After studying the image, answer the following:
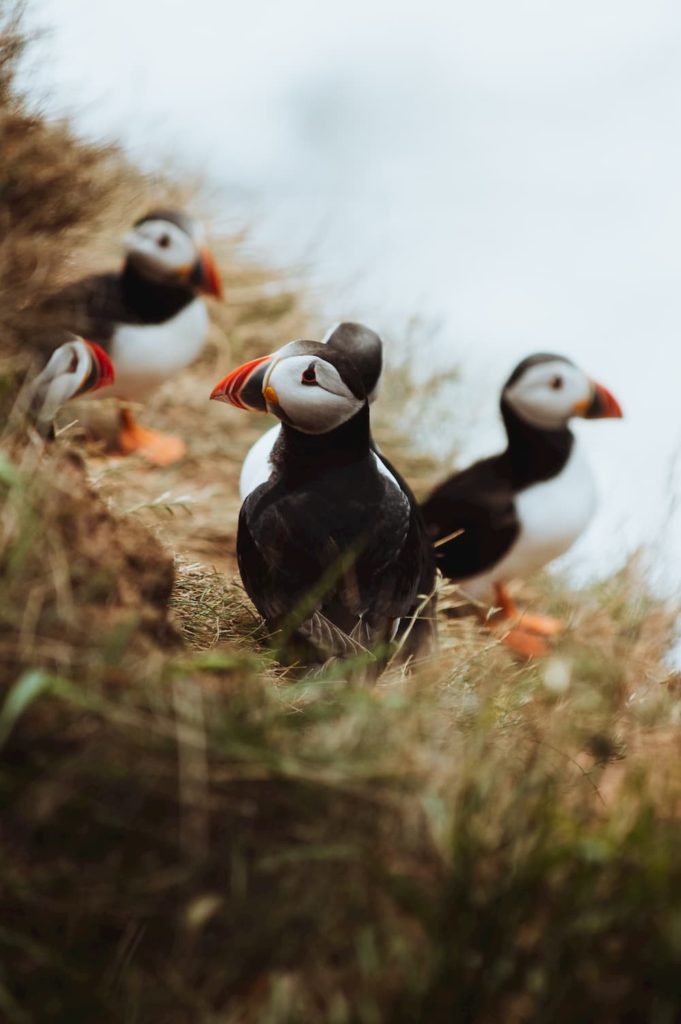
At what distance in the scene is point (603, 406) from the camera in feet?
15.8

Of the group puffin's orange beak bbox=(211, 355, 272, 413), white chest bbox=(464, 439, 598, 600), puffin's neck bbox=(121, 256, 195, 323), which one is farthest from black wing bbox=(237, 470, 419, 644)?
puffin's neck bbox=(121, 256, 195, 323)

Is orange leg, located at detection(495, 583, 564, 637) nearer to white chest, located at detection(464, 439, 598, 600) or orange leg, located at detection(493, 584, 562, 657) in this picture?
orange leg, located at detection(493, 584, 562, 657)

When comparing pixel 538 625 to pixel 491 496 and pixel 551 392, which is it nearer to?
pixel 491 496

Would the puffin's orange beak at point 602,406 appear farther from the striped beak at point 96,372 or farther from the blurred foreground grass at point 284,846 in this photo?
the blurred foreground grass at point 284,846

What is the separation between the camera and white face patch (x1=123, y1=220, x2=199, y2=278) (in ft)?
17.1

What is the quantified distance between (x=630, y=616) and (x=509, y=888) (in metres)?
1.66

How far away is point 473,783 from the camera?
1959 mm

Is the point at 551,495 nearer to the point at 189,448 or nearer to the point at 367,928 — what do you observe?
the point at 189,448

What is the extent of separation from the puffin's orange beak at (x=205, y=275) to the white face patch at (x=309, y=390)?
99.4 inches

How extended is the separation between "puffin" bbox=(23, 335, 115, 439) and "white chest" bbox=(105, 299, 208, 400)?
1.69m

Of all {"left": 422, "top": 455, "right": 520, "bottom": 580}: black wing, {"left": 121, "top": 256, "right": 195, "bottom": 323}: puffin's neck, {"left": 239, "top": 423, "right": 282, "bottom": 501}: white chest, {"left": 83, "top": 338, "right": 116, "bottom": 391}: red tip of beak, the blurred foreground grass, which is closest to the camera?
the blurred foreground grass

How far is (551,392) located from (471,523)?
61cm

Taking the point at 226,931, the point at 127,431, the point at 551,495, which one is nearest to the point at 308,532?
the point at 226,931

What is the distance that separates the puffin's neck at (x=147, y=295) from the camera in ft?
16.9
